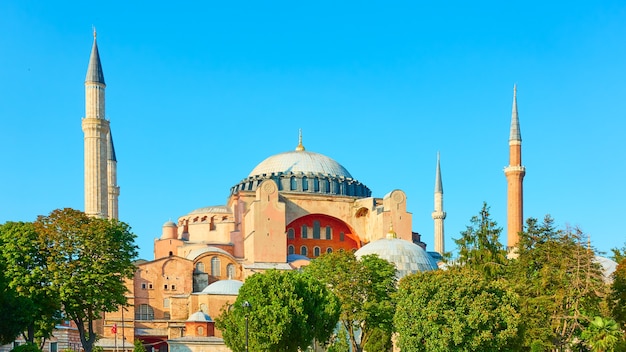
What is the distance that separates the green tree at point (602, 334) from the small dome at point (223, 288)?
2240 centimetres

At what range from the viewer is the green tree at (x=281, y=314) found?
31.0 metres

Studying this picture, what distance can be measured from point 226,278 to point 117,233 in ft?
62.2

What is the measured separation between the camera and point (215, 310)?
49.2 meters

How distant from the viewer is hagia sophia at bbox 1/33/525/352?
160 ft

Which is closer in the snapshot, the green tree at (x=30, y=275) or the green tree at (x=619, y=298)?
the green tree at (x=30, y=275)

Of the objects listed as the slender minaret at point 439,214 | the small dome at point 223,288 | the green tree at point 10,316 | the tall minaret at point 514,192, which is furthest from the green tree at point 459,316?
the slender minaret at point 439,214

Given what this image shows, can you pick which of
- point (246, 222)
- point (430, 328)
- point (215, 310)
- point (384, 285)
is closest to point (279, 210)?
point (246, 222)

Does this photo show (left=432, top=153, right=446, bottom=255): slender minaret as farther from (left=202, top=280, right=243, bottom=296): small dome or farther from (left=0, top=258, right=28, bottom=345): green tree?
(left=0, top=258, right=28, bottom=345): green tree

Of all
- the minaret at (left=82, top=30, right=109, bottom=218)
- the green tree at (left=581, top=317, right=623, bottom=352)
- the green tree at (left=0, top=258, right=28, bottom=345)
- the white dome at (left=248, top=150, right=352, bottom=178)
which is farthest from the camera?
the white dome at (left=248, top=150, right=352, bottom=178)

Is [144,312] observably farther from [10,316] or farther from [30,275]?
[10,316]

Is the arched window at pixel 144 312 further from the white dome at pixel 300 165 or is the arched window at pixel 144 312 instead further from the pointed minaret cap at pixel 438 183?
the pointed minaret cap at pixel 438 183

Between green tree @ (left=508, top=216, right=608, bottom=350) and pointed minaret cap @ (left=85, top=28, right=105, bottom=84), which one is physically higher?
pointed minaret cap @ (left=85, top=28, right=105, bottom=84)

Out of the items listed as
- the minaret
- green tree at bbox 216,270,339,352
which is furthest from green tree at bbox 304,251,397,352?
the minaret

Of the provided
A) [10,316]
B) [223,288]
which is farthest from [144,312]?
[10,316]
